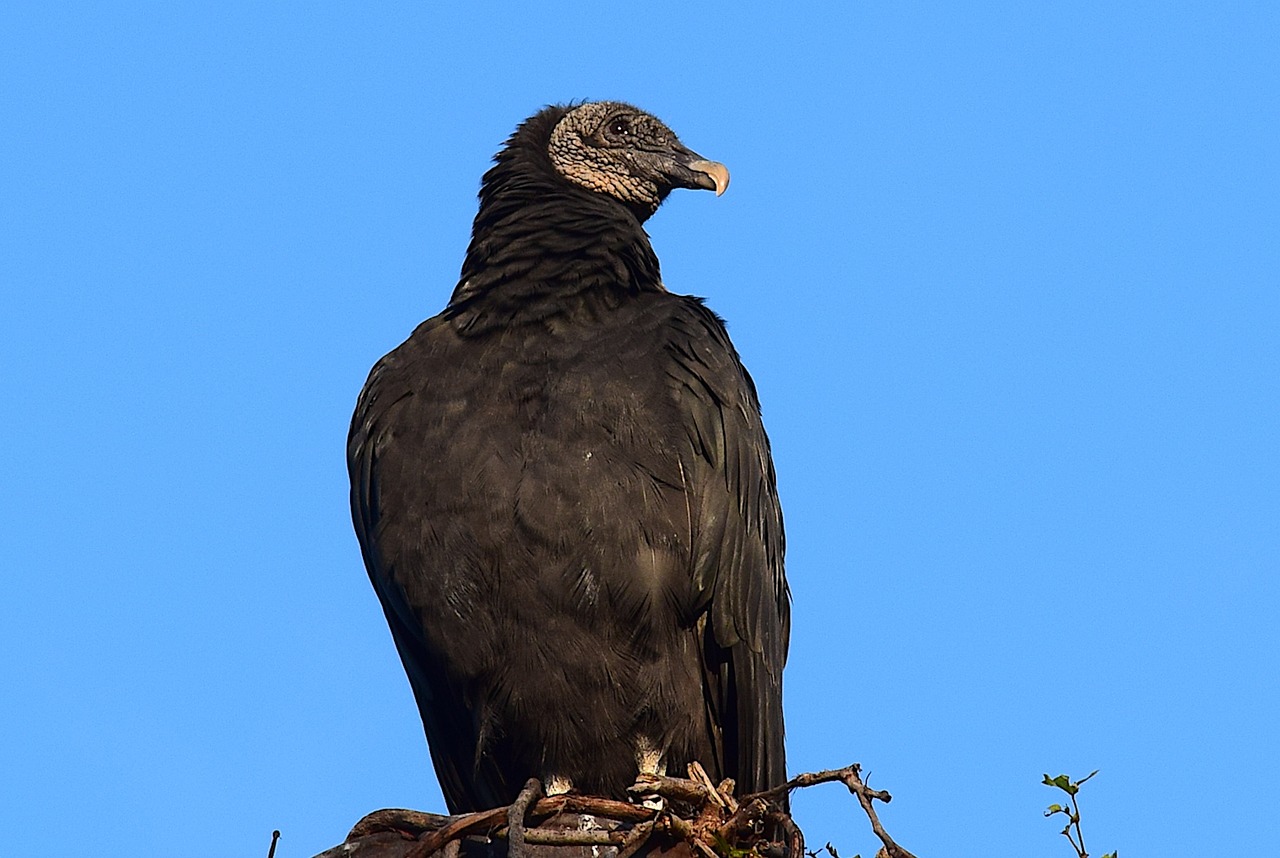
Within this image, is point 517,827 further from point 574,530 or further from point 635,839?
point 574,530

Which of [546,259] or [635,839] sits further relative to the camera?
[546,259]

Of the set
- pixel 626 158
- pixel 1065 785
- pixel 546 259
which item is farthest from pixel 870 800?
pixel 626 158

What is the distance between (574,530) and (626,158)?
2.01 m

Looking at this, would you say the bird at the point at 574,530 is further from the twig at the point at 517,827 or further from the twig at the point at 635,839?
the twig at the point at 635,839

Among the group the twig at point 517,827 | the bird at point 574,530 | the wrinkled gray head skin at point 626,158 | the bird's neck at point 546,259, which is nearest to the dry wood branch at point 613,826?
the twig at point 517,827

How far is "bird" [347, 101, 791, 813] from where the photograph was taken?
493 centimetres

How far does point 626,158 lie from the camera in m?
6.43

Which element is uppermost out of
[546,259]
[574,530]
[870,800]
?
[546,259]

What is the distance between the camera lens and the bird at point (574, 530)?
194 inches

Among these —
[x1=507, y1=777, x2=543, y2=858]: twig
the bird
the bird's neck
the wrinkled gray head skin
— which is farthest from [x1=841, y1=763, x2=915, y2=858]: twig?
the wrinkled gray head skin

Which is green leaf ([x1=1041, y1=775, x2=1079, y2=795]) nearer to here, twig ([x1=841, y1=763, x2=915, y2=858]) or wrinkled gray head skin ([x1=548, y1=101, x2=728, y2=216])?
twig ([x1=841, y1=763, x2=915, y2=858])

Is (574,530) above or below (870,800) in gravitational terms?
above

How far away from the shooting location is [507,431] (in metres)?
5.03

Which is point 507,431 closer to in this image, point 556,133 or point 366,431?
point 366,431
